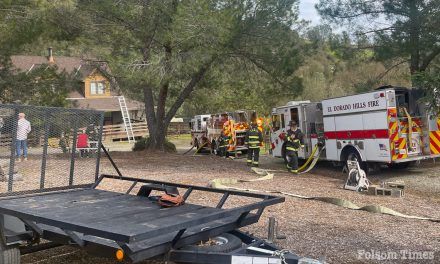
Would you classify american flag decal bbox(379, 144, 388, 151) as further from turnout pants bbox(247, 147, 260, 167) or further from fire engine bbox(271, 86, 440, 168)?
turnout pants bbox(247, 147, 260, 167)

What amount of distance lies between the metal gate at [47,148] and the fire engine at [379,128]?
8981mm

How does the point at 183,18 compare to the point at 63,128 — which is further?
the point at 183,18

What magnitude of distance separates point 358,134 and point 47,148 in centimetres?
1015

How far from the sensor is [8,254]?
4410 mm

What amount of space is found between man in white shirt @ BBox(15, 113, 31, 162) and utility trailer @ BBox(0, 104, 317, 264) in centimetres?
6

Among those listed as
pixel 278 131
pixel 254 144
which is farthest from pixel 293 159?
pixel 278 131

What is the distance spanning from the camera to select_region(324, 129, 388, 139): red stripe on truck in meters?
12.9

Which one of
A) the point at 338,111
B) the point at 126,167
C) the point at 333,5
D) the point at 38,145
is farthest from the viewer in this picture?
the point at 333,5

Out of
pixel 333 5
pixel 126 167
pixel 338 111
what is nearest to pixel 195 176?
pixel 126 167

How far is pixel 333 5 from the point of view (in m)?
18.1

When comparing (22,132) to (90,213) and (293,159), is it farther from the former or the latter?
(293,159)

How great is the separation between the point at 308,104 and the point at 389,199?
6.81 m

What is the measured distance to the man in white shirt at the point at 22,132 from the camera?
513 cm

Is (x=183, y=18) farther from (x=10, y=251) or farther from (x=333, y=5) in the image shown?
(x=10, y=251)
